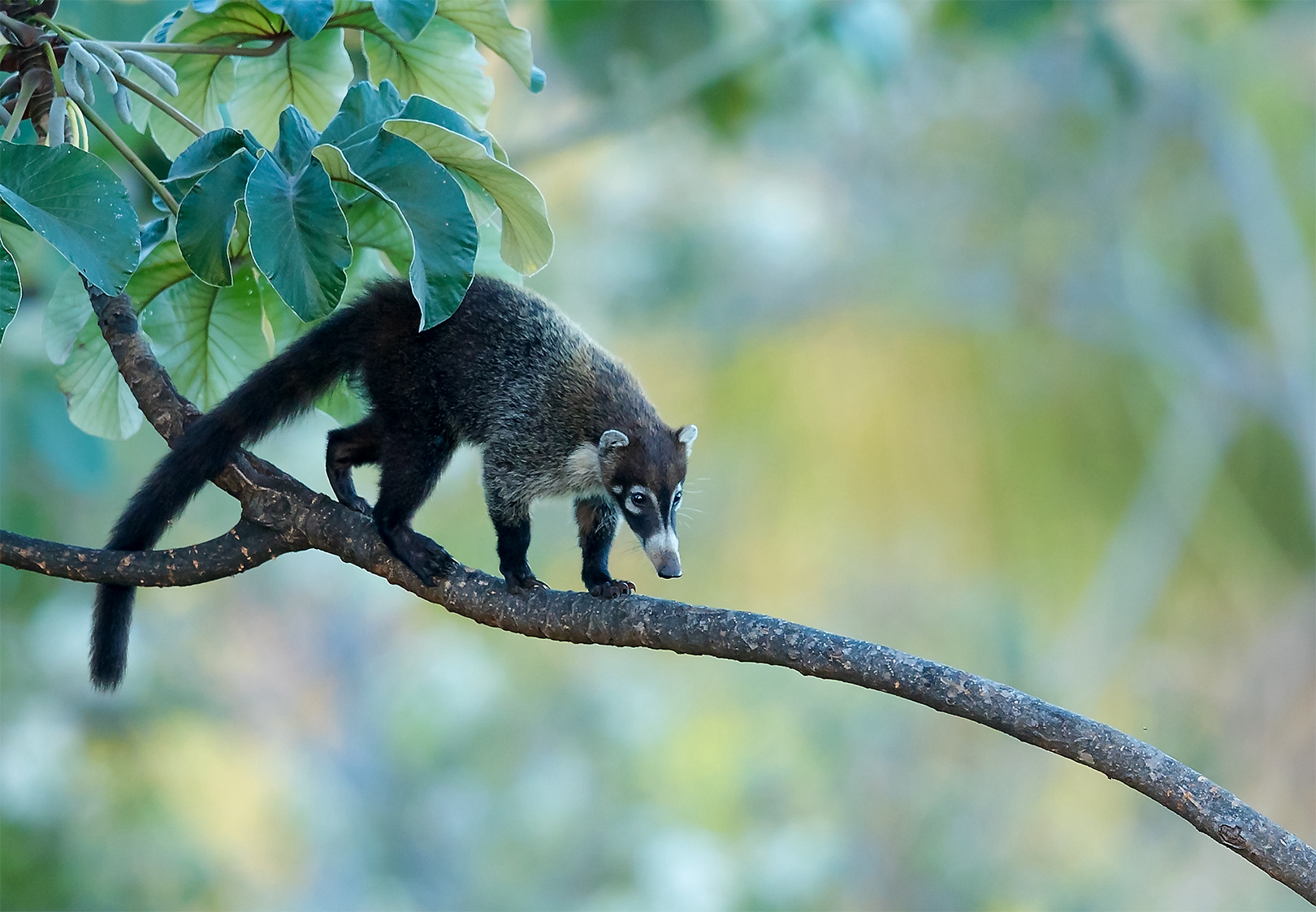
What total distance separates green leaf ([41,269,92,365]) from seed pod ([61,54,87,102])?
1.27 ft

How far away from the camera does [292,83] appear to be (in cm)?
252

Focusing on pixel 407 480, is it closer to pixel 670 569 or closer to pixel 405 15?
pixel 670 569

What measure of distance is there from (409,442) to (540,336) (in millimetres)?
393

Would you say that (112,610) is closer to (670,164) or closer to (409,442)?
(409,442)

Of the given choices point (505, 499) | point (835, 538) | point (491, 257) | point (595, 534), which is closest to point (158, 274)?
point (491, 257)

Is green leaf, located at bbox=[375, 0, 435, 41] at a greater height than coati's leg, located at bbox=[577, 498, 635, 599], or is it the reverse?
green leaf, located at bbox=[375, 0, 435, 41]

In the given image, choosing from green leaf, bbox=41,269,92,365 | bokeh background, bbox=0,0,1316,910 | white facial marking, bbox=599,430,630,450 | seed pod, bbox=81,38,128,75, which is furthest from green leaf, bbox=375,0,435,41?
bokeh background, bbox=0,0,1316,910

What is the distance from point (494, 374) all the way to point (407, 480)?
0.31 metres

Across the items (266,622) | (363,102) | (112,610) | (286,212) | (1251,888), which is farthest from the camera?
(266,622)

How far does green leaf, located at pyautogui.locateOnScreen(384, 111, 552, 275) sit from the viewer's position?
6.41 ft

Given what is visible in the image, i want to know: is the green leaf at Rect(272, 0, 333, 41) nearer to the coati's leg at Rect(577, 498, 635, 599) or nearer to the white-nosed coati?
the white-nosed coati

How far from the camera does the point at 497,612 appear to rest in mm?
2150

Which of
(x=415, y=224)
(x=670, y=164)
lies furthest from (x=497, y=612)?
(x=670, y=164)

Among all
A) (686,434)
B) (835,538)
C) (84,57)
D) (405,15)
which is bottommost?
(84,57)
